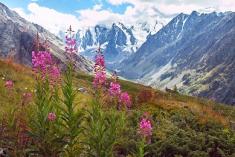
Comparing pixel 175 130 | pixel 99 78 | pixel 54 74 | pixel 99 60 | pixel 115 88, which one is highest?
pixel 99 60

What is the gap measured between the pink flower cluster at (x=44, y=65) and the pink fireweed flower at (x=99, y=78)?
4.29 ft

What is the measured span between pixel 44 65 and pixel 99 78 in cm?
155

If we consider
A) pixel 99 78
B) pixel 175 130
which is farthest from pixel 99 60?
pixel 175 130

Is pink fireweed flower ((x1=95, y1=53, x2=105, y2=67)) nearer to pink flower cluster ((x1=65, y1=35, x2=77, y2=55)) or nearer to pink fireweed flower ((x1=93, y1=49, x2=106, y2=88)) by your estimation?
pink fireweed flower ((x1=93, y1=49, x2=106, y2=88))

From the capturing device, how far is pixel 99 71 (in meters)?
10.6

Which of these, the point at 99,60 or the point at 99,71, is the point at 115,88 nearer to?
the point at 99,71

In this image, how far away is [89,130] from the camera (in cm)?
1056

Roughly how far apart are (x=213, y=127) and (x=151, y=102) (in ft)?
19.3

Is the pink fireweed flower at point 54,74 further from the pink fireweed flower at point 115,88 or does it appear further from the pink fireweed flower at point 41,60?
the pink fireweed flower at point 115,88

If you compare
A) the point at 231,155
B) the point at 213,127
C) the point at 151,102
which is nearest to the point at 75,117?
the point at 231,155

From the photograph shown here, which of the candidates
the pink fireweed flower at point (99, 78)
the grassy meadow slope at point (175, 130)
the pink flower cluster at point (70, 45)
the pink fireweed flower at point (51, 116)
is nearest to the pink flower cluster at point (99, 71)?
the pink fireweed flower at point (99, 78)

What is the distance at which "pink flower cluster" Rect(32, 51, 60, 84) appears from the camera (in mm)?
10998

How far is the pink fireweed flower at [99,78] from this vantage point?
415 inches

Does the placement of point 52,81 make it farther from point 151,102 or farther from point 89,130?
point 151,102
